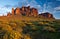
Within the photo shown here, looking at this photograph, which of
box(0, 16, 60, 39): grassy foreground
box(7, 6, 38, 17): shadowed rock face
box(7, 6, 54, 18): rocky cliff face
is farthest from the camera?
box(7, 6, 38, 17): shadowed rock face

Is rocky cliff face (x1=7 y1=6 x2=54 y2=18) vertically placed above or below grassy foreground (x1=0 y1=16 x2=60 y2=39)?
above

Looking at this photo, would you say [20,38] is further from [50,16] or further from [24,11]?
[24,11]

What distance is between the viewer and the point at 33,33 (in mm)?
20469

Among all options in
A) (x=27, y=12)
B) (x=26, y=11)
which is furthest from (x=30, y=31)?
(x=26, y=11)

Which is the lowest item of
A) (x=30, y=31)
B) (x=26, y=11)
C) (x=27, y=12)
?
(x=30, y=31)

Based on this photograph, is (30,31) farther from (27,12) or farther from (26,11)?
(26,11)

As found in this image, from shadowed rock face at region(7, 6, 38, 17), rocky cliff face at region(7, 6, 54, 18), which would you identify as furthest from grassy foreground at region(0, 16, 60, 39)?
shadowed rock face at region(7, 6, 38, 17)

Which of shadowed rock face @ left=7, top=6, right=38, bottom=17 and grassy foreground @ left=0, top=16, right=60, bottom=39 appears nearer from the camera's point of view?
grassy foreground @ left=0, top=16, right=60, bottom=39

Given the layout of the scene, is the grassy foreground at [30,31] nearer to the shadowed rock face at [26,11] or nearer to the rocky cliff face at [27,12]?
the rocky cliff face at [27,12]

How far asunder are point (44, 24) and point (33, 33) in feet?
16.7

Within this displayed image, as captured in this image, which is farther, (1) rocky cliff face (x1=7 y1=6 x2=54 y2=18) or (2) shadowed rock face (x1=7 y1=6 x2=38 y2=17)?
(2) shadowed rock face (x1=7 y1=6 x2=38 y2=17)

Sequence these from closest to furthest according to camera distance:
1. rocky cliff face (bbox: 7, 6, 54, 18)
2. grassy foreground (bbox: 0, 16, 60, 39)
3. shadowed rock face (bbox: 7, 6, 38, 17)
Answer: grassy foreground (bbox: 0, 16, 60, 39) → rocky cliff face (bbox: 7, 6, 54, 18) → shadowed rock face (bbox: 7, 6, 38, 17)

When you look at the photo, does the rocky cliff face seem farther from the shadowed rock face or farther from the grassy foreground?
the grassy foreground

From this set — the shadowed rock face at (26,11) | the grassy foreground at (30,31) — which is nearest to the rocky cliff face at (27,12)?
the shadowed rock face at (26,11)
